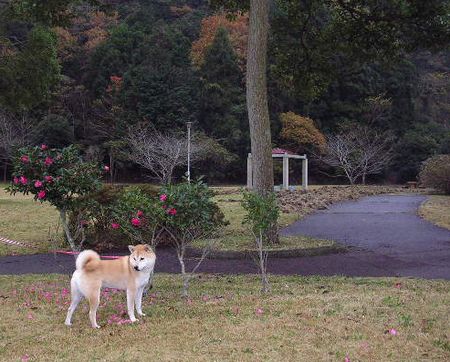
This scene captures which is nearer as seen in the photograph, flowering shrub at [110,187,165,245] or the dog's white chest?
the dog's white chest

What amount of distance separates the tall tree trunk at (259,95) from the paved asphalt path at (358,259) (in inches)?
70.4

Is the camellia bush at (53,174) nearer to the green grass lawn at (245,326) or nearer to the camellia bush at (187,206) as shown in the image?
the green grass lawn at (245,326)

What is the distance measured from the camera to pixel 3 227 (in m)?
15.3

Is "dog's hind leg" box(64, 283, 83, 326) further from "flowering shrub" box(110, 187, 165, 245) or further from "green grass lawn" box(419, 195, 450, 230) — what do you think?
"green grass lawn" box(419, 195, 450, 230)

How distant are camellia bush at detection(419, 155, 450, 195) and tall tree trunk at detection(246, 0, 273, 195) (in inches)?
839

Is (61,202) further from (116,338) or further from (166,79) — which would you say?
(166,79)

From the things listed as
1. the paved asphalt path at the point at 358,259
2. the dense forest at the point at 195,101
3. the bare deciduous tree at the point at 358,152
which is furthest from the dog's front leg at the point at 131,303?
the bare deciduous tree at the point at 358,152

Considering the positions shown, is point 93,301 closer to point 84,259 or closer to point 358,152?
point 84,259

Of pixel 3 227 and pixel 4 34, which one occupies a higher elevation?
pixel 4 34

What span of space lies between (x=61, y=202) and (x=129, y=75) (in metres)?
37.3

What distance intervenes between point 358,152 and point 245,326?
38625 millimetres

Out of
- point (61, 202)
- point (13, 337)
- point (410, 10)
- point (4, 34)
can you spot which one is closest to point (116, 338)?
point (13, 337)

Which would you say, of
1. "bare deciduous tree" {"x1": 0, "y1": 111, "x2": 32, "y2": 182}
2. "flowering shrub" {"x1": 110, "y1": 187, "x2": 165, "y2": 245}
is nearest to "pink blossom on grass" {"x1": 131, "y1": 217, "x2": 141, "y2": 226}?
"flowering shrub" {"x1": 110, "y1": 187, "x2": 165, "y2": 245}

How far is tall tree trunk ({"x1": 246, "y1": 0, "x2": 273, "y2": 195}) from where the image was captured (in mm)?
11047
